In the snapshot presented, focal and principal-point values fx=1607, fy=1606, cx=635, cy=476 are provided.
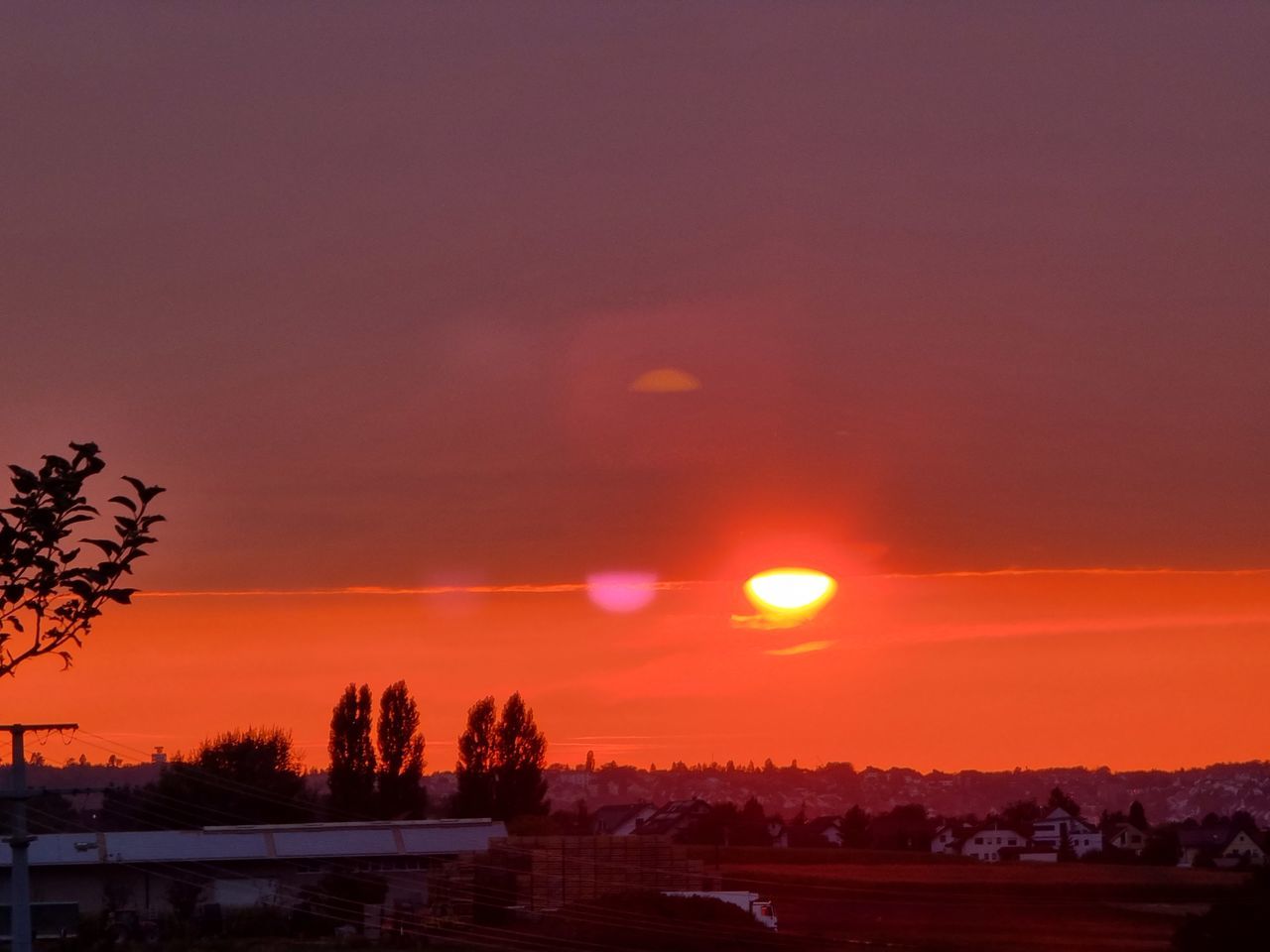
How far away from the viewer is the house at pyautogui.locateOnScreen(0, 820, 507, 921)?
348ft

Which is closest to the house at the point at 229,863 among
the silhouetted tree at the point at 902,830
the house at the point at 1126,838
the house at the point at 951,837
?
the silhouetted tree at the point at 902,830

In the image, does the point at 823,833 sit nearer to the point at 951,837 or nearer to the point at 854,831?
the point at 854,831

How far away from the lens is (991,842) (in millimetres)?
187125

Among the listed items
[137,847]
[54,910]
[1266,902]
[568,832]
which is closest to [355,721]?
[568,832]

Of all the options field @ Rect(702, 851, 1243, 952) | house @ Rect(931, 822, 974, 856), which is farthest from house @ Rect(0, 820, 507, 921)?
house @ Rect(931, 822, 974, 856)

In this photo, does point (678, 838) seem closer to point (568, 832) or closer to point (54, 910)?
point (568, 832)

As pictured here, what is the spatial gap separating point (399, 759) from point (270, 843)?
4467cm

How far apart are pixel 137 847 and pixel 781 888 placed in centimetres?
4519

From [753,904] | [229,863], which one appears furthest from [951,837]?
[753,904]

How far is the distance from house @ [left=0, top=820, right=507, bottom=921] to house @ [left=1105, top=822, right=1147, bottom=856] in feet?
280

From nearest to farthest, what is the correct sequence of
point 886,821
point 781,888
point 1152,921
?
point 1152,921 → point 781,888 → point 886,821

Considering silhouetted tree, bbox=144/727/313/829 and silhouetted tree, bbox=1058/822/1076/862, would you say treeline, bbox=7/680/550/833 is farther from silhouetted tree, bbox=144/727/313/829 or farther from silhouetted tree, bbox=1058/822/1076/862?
silhouetted tree, bbox=1058/822/1076/862

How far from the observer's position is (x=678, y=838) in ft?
553

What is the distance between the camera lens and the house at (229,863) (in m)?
106
